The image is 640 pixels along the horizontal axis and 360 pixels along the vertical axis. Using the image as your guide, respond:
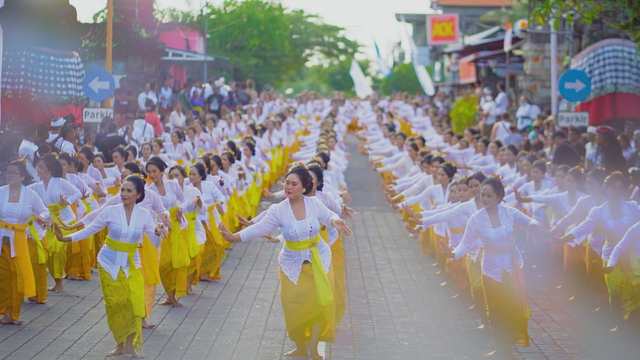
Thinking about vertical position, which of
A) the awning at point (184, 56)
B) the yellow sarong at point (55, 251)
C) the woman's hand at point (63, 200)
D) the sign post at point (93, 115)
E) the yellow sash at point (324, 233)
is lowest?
the yellow sarong at point (55, 251)

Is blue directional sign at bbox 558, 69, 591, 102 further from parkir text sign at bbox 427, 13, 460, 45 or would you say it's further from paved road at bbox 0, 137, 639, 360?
parkir text sign at bbox 427, 13, 460, 45

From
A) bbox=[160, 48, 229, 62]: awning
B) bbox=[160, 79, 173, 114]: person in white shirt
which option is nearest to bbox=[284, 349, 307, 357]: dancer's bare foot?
bbox=[160, 79, 173, 114]: person in white shirt

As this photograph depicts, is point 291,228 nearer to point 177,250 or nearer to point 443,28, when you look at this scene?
point 177,250

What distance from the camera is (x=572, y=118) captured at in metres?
18.3

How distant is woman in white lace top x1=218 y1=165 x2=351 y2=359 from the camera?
8.21 m

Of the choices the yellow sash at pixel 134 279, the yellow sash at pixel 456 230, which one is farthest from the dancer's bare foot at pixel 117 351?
the yellow sash at pixel 456 230

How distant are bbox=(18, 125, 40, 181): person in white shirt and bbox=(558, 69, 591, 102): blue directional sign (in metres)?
9.31

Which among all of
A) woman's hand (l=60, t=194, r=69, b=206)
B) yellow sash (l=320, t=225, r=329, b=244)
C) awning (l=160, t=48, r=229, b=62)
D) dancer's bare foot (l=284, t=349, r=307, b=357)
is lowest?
dancer's bare foot (l=284, t=349, r=307, b=357)

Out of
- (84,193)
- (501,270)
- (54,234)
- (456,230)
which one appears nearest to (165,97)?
(84,193)

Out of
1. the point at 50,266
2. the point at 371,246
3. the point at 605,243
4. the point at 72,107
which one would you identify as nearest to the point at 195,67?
the point at 72,107

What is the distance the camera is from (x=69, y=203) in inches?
440

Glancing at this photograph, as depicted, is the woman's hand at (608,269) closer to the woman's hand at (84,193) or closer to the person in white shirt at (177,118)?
the woman's hand at (84,193)

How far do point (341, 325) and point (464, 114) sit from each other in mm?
22580

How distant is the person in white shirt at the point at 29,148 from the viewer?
44.1 ft
